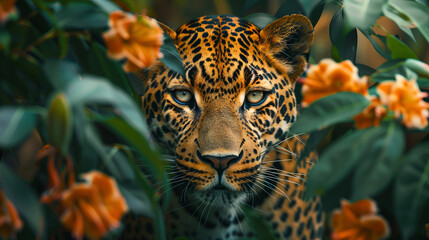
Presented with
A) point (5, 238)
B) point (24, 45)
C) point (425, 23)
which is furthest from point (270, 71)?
point (5, 238)

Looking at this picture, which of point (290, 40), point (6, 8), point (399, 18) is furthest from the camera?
point (290, 40)

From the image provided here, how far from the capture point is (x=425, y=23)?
1478mm

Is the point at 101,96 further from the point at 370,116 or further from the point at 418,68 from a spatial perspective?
the point at 418,68

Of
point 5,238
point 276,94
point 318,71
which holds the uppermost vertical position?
point 318,71

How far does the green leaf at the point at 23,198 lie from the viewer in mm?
999

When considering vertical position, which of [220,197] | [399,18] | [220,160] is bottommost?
[220,197]

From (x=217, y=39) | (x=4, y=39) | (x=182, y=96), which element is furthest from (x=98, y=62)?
(x=217, y=39)

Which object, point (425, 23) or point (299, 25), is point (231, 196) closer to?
point (299, 25)

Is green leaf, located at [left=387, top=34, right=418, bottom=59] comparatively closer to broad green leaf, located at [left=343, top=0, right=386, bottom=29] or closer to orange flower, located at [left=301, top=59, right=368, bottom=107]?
broad green leaf, located at [left=343, top=0, right=386, bottom=29]

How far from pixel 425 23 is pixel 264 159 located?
749mm

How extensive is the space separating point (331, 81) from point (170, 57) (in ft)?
1.71

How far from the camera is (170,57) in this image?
146cm

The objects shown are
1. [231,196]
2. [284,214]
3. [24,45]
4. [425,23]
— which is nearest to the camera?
[24,45]

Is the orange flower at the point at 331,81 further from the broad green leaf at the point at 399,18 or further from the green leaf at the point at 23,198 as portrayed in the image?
the green leaf at the point at 23,198
